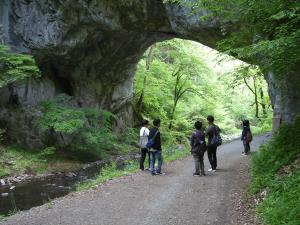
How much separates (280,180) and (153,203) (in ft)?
9.73

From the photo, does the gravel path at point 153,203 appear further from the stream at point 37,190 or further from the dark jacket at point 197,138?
the stream at point 37,190

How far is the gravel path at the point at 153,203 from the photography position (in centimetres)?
779

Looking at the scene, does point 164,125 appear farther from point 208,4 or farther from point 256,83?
point 208,4

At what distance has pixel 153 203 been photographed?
8.95m

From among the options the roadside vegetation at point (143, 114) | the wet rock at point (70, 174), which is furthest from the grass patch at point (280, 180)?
the wet rock at point (70, 174)

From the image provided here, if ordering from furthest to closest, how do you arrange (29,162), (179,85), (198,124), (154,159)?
(179,85) → (29,162) → (154,159) → (198,124)

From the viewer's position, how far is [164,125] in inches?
1086

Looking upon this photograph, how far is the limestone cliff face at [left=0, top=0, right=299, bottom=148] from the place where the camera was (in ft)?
63.8

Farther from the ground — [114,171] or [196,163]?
[196,163]

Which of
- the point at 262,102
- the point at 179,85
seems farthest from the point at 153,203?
the point at 262,102

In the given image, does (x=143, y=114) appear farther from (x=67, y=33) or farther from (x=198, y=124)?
(x=198, y=124)

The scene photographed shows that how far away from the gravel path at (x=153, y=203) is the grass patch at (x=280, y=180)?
620 mm

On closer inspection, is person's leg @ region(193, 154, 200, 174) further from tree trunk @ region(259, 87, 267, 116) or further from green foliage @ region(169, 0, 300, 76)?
tree trunk @ region(259, 87, 267, 116)

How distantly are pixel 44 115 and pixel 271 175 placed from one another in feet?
48.3
